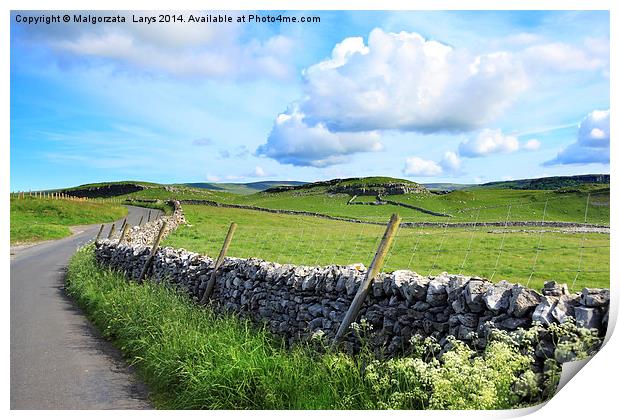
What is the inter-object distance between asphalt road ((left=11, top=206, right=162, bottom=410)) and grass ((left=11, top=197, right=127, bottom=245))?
47.4ft

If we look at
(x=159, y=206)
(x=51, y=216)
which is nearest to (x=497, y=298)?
(x=159, y=206)

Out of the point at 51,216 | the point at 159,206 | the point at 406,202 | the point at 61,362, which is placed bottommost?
the point at 61,362

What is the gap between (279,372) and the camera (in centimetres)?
589

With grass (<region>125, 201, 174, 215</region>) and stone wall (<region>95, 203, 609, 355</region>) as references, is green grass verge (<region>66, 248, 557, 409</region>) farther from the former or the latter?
grass (<region>125, 201, 174, 215</region>)

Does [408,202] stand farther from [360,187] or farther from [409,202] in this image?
[360,187]

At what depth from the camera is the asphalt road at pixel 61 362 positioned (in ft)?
21.0

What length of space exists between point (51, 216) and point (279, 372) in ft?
87.1

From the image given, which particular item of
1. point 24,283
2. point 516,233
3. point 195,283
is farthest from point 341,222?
point 195,283

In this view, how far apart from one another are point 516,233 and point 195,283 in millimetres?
17091

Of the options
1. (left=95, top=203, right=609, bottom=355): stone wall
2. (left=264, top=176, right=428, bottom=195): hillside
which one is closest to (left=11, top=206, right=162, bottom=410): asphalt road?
(left=95, top=203, right=609, bottom=355): stone wall

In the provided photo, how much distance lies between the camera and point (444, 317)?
544cm

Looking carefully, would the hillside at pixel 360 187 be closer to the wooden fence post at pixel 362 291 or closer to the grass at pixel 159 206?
the grass at pixel 159 206

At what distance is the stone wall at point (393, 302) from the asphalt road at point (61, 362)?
1.97 m

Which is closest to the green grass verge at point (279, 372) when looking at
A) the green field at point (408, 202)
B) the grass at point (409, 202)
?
the grass at point (409, 202)
